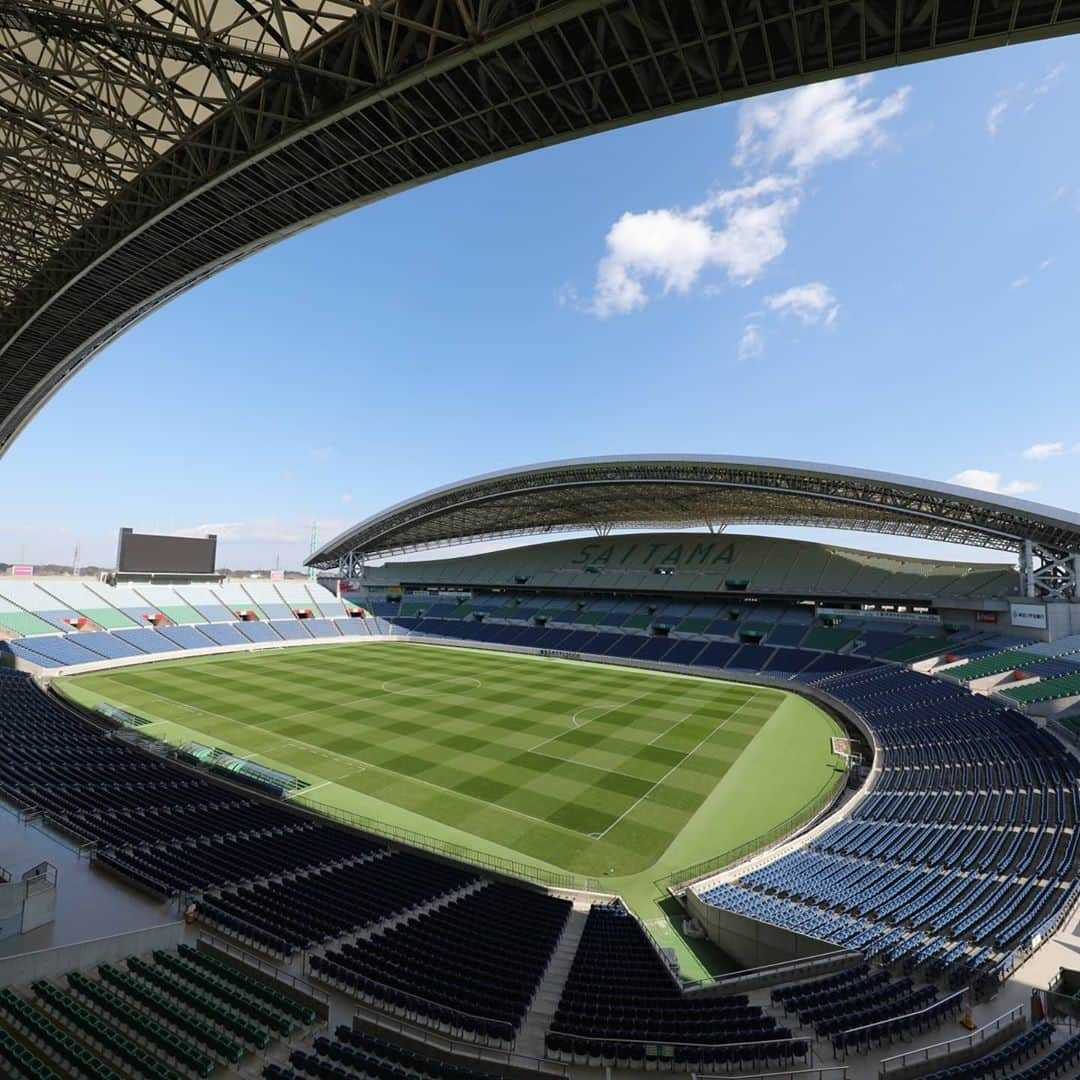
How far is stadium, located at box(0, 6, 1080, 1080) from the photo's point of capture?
29.2 ft

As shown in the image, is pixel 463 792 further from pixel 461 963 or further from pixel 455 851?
pixel 461 963

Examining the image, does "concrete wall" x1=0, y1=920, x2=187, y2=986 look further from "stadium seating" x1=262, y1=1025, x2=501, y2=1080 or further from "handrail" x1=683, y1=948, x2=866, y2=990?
"handrail" x1=683, y1=948, x2=866, y2=990

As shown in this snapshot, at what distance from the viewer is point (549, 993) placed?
1055 centimetres

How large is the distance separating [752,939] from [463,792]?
40.2 ft

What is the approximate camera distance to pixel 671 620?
59.3 meters

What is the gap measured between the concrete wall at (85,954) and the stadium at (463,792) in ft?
0.24

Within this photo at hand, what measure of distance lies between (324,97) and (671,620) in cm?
5393

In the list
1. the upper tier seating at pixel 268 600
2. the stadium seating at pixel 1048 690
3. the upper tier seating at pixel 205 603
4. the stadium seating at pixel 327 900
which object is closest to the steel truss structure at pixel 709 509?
the upper tier seating at pixel 268 600

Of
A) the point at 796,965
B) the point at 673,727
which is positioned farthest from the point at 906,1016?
the point at 673,727

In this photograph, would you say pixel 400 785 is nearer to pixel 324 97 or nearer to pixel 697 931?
pixel 697 931

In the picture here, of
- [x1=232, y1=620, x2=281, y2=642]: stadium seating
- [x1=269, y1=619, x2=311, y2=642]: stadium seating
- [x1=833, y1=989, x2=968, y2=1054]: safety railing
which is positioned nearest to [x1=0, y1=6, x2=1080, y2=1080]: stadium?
[x1=833, y1=989, x2=968, y2=1054]: safety railing

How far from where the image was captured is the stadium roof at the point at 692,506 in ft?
123

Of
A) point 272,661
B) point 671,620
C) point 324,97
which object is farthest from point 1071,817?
point 272,661

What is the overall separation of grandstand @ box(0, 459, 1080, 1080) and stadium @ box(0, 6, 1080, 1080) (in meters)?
0.11
